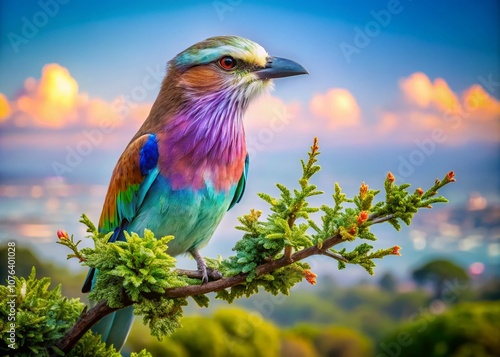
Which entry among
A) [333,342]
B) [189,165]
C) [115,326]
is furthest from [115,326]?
[333,342]

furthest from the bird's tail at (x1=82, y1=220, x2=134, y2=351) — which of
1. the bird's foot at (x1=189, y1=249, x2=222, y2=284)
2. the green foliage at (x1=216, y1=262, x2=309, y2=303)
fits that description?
the green foliage at (x1=216, y1=262, x2=309, y2=303)

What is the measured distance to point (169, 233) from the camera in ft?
9.06

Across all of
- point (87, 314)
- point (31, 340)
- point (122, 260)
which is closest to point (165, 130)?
point (122, 260)

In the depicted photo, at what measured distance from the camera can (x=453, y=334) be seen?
22.5 feet

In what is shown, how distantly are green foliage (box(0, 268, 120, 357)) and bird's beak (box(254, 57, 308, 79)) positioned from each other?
1.24 metres

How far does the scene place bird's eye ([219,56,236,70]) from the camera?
2705mm

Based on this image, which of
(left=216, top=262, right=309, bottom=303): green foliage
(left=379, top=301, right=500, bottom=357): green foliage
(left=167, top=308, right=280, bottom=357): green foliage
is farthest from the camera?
(left=379, top=301, right=500, bottom=357): green foliage

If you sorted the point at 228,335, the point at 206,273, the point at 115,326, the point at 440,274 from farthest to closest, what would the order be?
the point at 440,274
the point at 228,335
the point at 115,326
the point at 206,273

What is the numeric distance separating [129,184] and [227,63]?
0.66 meters

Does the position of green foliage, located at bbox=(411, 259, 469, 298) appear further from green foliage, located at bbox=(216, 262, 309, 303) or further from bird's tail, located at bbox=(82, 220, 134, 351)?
green foliage, located at bbox=(216, 262, 309, 303)

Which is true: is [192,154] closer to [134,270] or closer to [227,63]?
[227,63]

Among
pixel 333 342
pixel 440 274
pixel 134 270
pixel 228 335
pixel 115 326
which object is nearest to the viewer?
pixel 134 270

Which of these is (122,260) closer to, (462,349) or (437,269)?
(462,349)

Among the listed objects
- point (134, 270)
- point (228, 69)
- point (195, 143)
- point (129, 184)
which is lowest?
point (134, 270)
